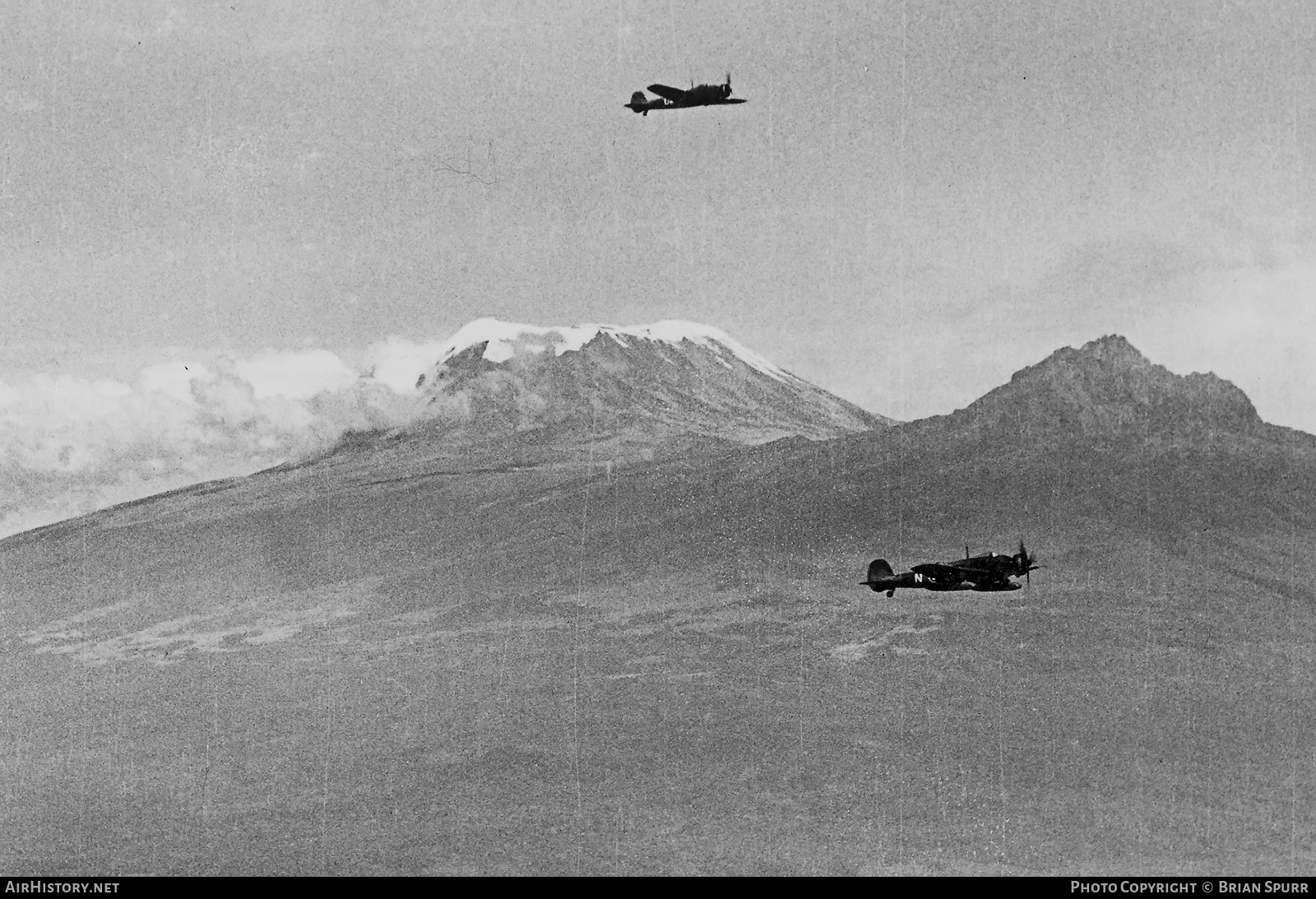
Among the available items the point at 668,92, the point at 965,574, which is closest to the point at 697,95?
the point at 668,92

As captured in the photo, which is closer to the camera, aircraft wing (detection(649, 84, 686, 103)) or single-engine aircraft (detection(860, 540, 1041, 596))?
single-engine aircraft (detection(860, 540, 1041, 596))

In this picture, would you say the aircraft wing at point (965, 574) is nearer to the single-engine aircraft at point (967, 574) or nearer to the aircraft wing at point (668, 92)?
the single-engine aircraft at point (967, 574)

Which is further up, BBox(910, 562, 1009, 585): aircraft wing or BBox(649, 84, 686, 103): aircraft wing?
BBox(649, 84, 686, 103): aircraft wing

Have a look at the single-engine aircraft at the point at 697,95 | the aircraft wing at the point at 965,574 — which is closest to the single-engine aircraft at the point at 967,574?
the aircraft wing at the point at 965,574

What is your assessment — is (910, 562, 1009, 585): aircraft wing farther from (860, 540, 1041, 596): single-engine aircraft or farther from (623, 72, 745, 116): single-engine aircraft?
(623, 72, 745, 116): single-engine aircraft

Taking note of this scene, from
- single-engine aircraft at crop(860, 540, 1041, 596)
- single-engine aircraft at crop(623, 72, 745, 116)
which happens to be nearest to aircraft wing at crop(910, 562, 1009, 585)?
single-engine aircraft at crop(860, 540, 1041, 596)

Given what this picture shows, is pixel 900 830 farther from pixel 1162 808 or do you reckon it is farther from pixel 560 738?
pixel 560 738

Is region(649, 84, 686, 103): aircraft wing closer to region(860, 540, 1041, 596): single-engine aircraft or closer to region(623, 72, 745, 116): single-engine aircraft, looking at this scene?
region(623, 72, 745, 116): single-engine aircraft
